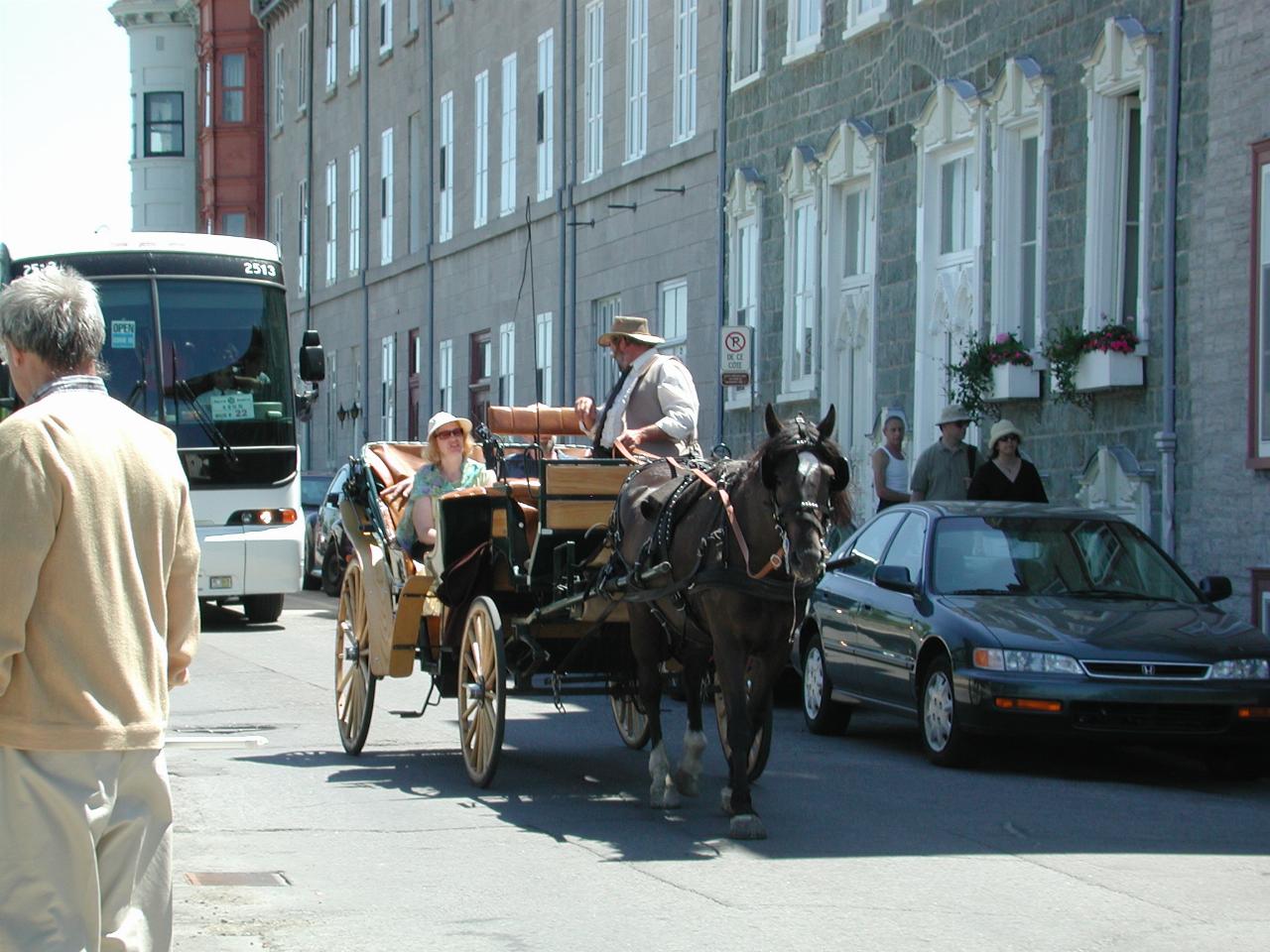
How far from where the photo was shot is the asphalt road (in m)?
6.96

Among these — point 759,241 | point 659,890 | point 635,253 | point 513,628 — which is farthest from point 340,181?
point 659,890

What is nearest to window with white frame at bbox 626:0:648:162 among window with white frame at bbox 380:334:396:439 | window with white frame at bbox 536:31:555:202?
window with white frame at bbox 536:31:555:202

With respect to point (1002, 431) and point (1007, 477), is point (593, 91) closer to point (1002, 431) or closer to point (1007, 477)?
point (1002, 431)

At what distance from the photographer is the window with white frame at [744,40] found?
25625 millimetres

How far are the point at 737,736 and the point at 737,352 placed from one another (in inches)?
477

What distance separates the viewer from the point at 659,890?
7.59 m

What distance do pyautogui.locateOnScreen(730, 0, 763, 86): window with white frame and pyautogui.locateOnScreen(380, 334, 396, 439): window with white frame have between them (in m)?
18.3

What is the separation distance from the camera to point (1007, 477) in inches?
636

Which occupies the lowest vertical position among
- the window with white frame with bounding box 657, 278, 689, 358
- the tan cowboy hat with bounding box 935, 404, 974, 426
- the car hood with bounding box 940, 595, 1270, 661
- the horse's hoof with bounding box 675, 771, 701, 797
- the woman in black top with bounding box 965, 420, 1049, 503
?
the horse's hoof with bounding box 675, 771, 701, 797

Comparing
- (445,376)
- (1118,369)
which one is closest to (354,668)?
(1118,369)

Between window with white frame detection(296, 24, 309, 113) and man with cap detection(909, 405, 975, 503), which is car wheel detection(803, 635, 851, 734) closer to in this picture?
man with cap detection(909, 405, 975, 503)

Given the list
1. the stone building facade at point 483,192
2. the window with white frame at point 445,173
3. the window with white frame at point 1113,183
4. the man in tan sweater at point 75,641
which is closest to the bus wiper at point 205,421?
the stone building facade at point 483,192

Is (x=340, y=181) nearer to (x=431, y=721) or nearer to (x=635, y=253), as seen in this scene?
(x=635, y=253)

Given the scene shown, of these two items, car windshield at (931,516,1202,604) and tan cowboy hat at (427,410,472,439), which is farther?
car windshield at (931,516,1202,604)
